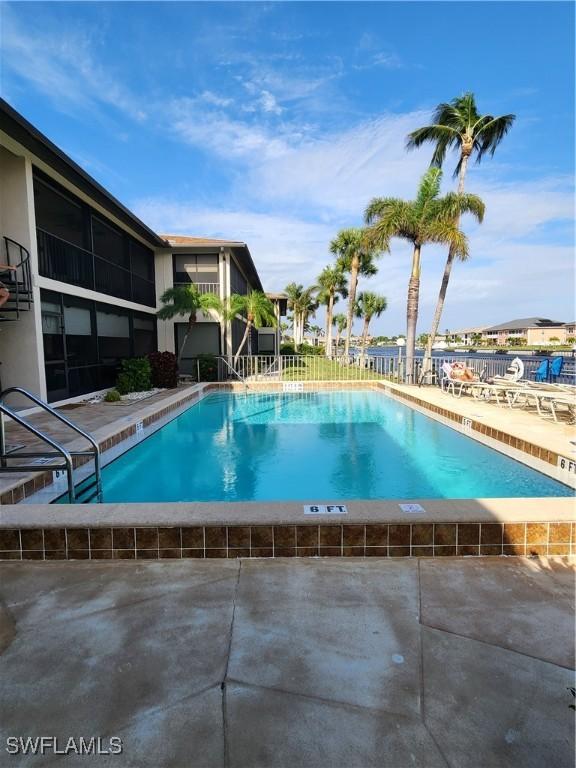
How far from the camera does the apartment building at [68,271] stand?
866cm

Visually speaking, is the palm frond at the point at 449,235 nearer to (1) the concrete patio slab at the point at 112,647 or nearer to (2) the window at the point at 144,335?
(2) the window at the point at 144,335

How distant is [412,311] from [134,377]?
9.84 meters

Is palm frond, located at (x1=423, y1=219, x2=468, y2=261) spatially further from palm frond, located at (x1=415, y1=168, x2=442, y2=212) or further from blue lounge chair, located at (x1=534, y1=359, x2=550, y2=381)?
blue lounge chair, located at (x1=534, y1=359, x2=550, y2=381)

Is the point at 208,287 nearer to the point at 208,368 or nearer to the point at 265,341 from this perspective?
the point at 208,368

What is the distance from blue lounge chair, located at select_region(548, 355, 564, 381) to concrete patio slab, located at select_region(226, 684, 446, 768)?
1294cm

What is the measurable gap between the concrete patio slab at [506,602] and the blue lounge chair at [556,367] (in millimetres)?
11058

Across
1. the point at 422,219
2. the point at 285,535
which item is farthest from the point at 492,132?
the point at 285,535

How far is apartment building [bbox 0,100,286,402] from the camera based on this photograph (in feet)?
28.4

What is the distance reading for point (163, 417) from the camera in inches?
371

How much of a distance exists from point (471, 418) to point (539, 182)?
11727 mm

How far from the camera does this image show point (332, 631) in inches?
86.0

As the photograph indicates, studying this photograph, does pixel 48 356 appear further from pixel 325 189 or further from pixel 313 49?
pixel 325 189

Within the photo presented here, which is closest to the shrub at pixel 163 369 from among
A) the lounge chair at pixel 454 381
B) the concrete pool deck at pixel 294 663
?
the lounge chair at pixel 454 381

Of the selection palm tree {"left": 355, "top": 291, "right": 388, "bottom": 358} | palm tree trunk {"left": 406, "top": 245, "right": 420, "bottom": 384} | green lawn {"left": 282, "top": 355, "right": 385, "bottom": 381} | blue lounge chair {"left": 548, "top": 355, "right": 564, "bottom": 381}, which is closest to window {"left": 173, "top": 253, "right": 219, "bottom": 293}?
green lawn {"left": 282, "top": 355, "right": 385, "bottom": 381}
